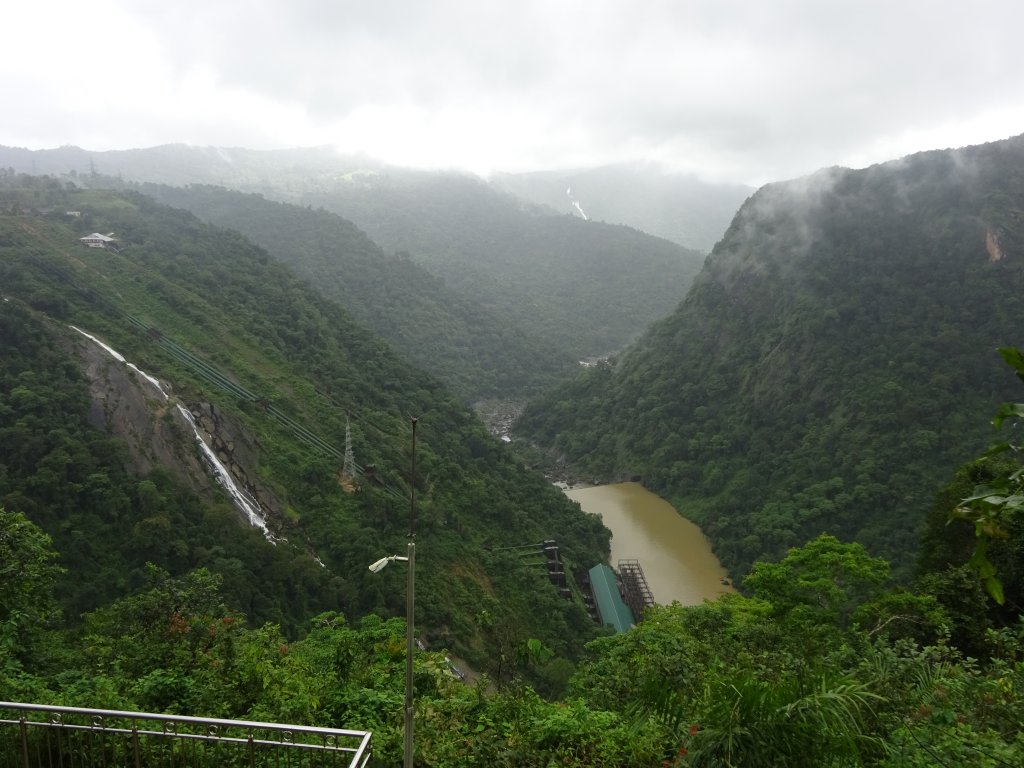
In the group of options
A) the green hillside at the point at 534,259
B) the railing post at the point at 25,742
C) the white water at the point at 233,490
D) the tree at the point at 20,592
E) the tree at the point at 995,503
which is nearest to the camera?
the tree at the point at 995,503

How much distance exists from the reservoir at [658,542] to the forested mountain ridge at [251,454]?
338cm

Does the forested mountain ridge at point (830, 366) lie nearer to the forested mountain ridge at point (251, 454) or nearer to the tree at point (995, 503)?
the forested mountain ridge at point (251, 454)

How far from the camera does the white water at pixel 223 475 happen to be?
25.0 meters

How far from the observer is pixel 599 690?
402 inches

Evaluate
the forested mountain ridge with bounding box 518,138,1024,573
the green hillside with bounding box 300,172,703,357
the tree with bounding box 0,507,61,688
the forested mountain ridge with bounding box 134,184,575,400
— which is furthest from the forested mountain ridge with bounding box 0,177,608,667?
the green hillside with bounding box 300,172,703,357

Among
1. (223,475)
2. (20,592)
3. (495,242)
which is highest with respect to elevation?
(495,242)

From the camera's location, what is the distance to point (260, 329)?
4031 cm

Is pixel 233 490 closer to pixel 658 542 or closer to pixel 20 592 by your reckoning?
pixel 20 592

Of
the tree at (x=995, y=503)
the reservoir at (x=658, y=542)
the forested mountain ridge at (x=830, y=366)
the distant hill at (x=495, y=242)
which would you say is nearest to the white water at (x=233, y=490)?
the reservoir at (x=658, y=542)

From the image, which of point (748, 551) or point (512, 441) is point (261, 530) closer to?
point (748, 551)

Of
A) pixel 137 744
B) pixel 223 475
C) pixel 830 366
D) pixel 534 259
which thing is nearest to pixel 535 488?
pixel 223 475

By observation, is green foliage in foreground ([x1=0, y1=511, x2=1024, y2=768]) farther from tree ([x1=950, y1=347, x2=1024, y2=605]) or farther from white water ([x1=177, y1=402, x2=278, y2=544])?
white water ([x1=177, y1=402, x2=278, y2=544])

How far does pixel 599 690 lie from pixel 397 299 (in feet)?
241

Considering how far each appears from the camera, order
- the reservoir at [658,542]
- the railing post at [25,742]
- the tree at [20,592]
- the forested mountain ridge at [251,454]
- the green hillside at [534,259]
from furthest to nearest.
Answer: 1. the green hillside at [534,259]
2. the reservoir at [658,542]
3. the forested mountain ridge at [251,454]
4. the tree at [20,592]
5. the railing post at [25,742]
